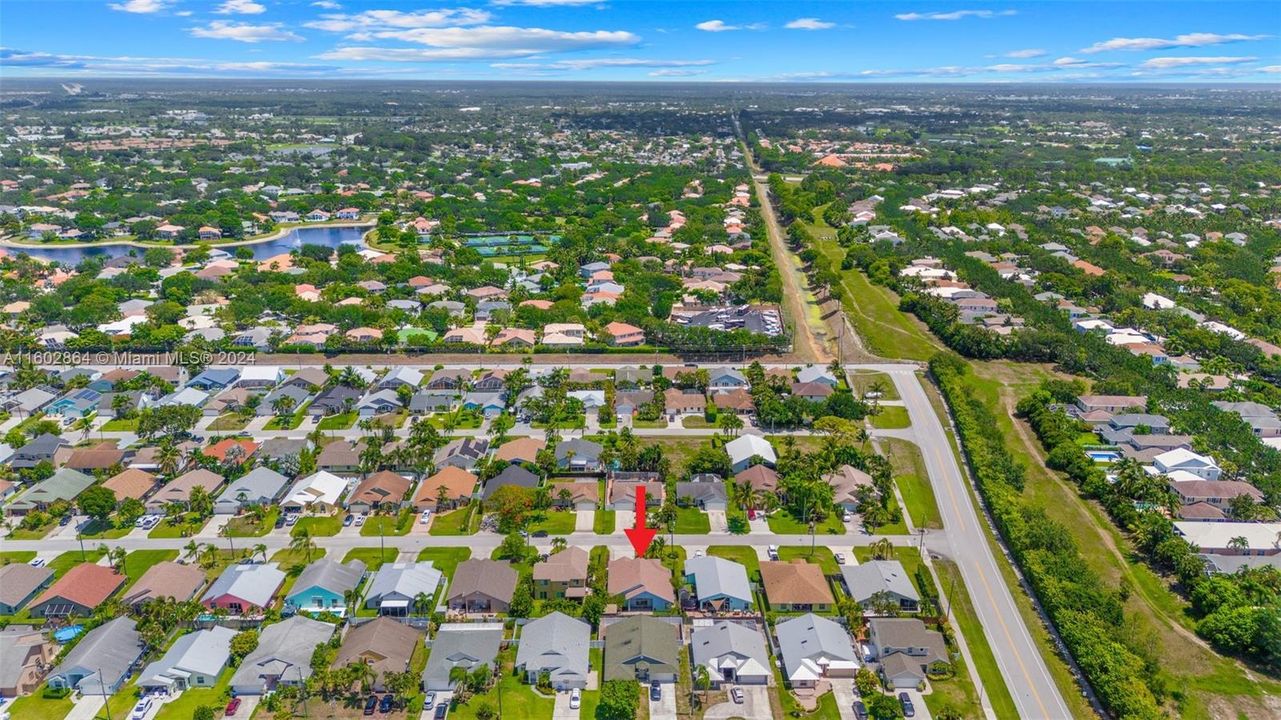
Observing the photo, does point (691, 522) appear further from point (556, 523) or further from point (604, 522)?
point (556, 523)

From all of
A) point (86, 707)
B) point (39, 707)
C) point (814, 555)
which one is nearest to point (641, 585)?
point (814, 555)

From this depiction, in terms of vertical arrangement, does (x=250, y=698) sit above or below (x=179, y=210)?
below

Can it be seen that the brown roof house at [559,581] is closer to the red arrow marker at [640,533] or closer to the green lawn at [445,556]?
the red arrow marker at [640,533]

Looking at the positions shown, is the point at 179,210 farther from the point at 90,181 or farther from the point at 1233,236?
the point at 1233,236

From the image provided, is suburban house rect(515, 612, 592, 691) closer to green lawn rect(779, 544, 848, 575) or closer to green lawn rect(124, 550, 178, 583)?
green lawn rect(779, 544, 848, 575)

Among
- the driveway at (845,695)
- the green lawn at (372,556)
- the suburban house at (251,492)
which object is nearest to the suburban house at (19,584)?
the suburban house at (251,492)

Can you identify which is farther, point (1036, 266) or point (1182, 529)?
point (1036, 266)

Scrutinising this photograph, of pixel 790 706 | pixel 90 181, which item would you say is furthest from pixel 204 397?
pixel 90 181
